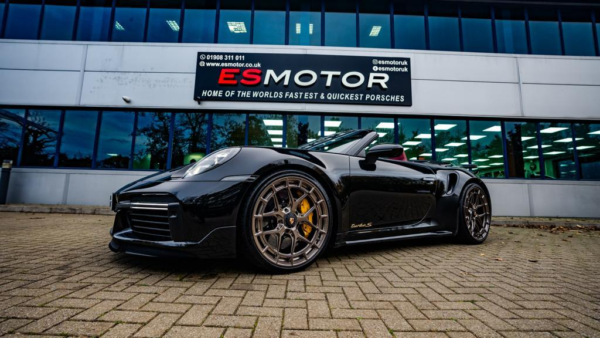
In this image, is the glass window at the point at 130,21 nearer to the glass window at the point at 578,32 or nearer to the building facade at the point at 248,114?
the building facade at the point at 248,114

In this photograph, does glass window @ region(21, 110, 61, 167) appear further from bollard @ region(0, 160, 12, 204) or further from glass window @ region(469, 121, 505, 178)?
glass window @ region(469, 121, 505, 178)

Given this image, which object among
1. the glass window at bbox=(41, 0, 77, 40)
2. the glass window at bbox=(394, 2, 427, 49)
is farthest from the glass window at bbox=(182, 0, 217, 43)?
the glass window at bbox=(394, 2, 427, 49)

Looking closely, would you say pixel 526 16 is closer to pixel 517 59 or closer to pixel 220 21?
pixel 517 59

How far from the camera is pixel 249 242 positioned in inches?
72.0

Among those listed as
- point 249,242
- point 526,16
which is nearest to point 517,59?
point 526,16

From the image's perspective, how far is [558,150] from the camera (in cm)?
842

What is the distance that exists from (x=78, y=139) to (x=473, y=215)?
10.5m

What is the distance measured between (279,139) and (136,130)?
4525 mm

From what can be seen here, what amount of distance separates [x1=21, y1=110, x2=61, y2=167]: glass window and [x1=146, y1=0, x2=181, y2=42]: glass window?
3.99 metres

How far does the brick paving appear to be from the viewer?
114cm

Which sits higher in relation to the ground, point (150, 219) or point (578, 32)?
point (578, 32)

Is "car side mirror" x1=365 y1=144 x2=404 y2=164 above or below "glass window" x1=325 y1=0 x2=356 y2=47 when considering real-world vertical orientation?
below

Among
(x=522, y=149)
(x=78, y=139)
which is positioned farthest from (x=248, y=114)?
(x=522, y=149)

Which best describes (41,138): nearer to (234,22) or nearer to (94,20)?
(94,20)
